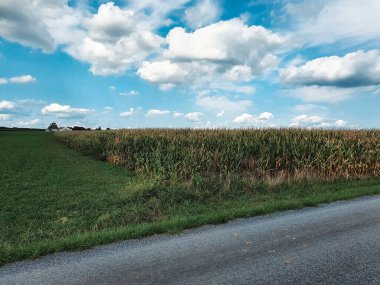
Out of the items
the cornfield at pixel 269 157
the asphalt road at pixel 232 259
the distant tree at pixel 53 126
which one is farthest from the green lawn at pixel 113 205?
the distant tree at pixel 53 126

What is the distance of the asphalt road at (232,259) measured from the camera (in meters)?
5.00

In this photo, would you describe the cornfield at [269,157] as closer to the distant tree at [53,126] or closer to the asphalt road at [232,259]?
the asphalt road at [232,259]

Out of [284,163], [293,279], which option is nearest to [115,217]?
[293,279]

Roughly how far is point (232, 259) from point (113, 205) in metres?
6.03

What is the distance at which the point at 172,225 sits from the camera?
25.6ft

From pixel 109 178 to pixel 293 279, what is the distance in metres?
12.0

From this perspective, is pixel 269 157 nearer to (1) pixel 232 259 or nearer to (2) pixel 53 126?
(1) pixel 232 259

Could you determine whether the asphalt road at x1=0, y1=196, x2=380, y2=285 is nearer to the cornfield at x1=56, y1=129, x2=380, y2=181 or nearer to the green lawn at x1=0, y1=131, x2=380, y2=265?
the green lawn at x1=0, y1=131, x2=380, y2=265

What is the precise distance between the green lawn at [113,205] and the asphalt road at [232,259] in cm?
57

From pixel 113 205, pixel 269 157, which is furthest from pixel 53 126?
pixel 113 205

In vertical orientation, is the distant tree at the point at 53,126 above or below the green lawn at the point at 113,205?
above

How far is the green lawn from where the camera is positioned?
7488 mm

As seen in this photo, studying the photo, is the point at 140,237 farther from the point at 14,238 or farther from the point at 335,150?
the point at 335,150

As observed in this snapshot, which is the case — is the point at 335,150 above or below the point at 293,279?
above
